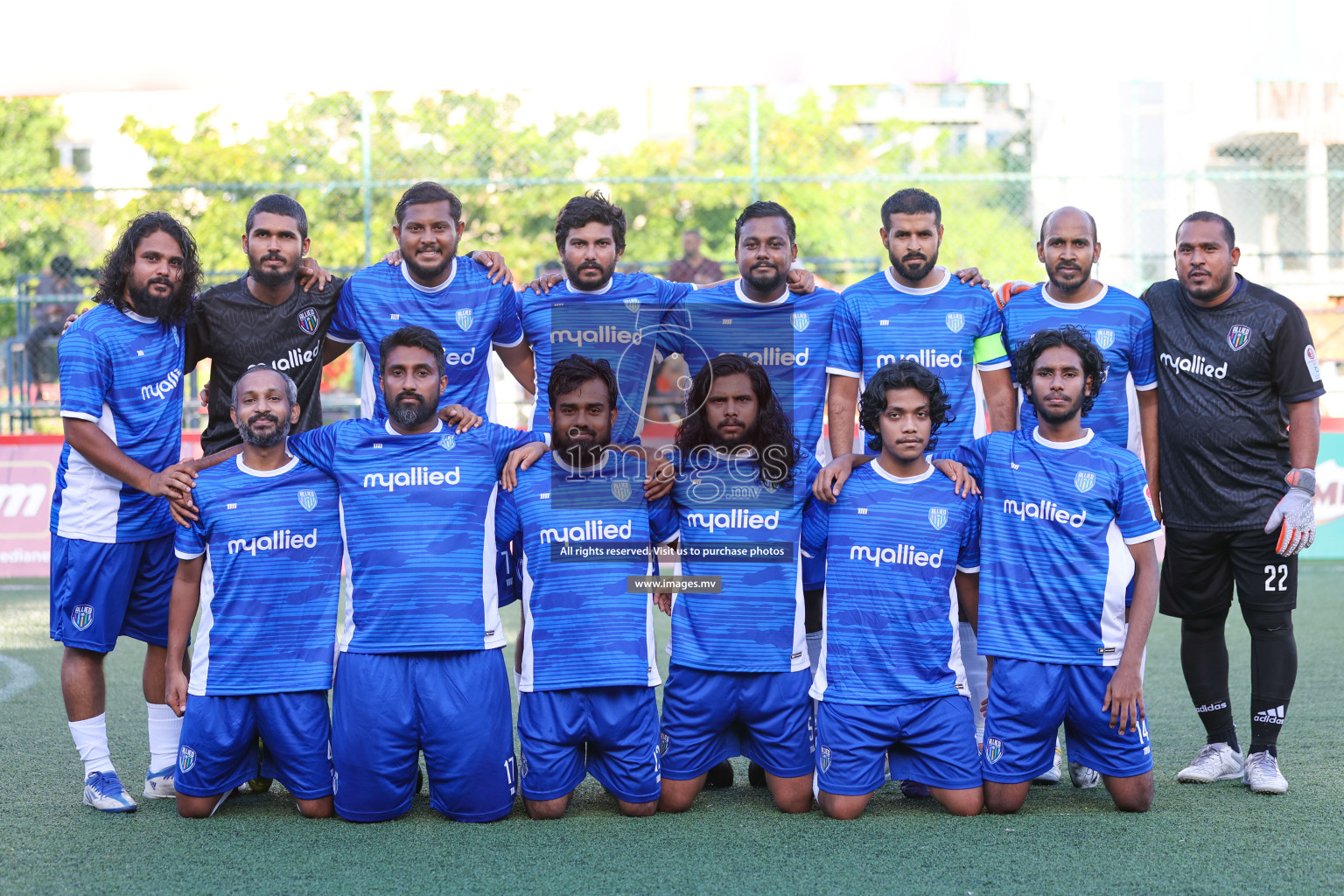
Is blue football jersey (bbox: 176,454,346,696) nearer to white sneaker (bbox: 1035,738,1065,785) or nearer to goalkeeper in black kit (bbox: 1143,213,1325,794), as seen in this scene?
white sneaker (bbox: 1035,738,1065,785)

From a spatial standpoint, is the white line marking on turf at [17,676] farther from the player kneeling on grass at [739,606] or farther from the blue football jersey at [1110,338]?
the blue football jersey at [1110,338]

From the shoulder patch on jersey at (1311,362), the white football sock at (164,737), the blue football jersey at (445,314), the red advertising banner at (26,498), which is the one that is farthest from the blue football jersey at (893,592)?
the red advertising banner at (26,498)

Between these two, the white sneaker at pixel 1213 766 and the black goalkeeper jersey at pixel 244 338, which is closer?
the white sneaker at pixel 1213 766

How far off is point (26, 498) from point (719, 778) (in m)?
7.42

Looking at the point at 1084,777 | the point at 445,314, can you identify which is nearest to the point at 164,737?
the point at 445,314

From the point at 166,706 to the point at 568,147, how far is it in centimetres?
1360

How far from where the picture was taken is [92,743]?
4520 millimetres

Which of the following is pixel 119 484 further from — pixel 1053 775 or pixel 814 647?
pixel 1053 775

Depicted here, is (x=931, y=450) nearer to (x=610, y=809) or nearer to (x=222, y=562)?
(x=610, y=809)

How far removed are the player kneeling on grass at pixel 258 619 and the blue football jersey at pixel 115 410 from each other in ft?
1.35

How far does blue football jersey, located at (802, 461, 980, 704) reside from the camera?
4.31 meters

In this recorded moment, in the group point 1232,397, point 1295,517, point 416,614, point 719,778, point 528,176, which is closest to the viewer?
point 416,614

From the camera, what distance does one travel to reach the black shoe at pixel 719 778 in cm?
474

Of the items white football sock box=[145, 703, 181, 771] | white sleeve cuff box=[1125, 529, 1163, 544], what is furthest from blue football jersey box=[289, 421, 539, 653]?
white sleeve cuff box=[1125, 529, 1163, 544]
